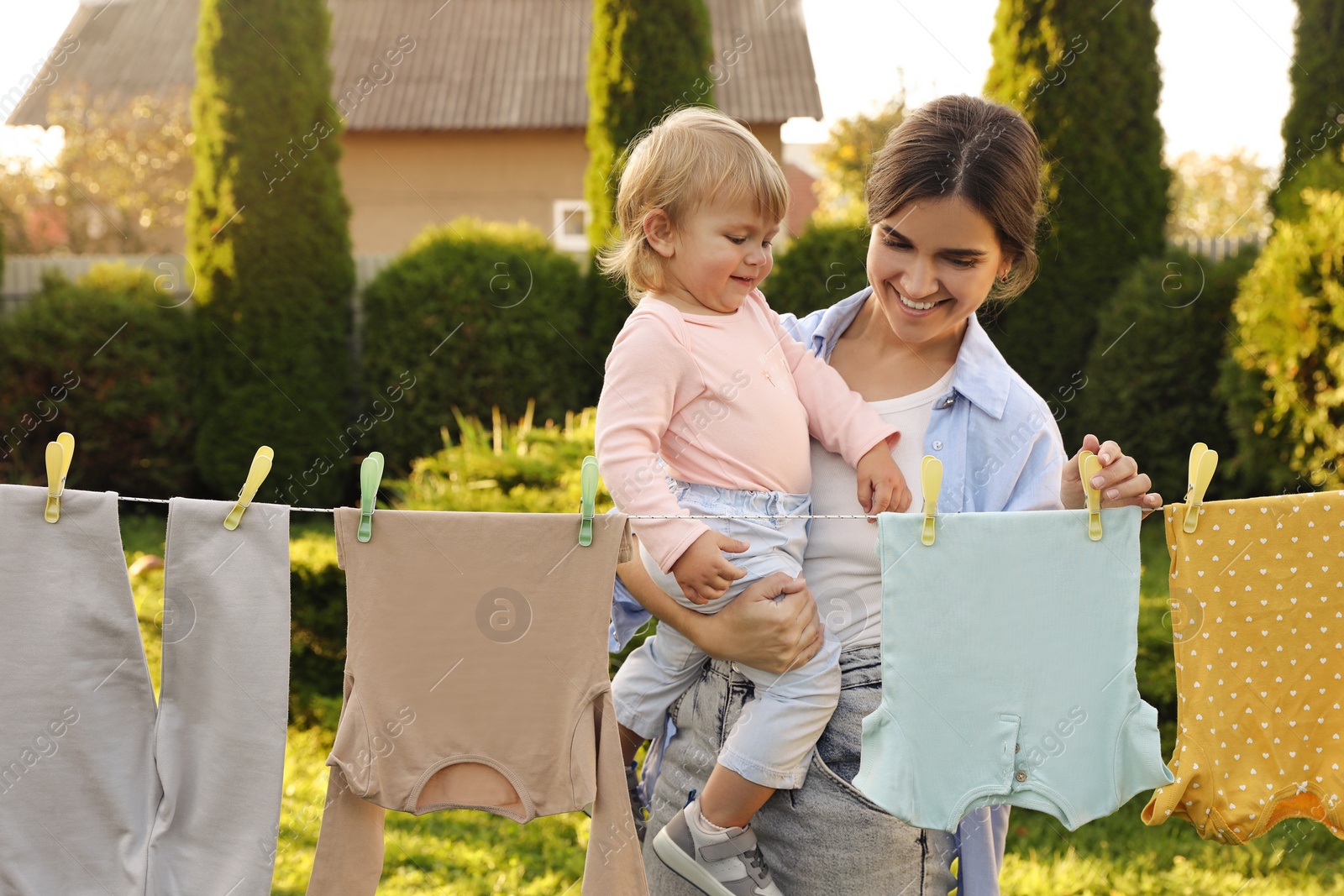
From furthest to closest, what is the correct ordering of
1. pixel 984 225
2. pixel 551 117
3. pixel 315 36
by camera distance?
pixel 551 117
pixel 315 36
pixel 984 225

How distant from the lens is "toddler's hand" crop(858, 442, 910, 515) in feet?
7.07

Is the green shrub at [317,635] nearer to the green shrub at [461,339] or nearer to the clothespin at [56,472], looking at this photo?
the clothespin at [56,472]

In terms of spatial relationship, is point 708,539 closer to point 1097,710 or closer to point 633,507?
point 633,507

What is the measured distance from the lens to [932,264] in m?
2.14

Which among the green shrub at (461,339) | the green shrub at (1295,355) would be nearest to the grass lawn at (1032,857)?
the green shrub at (1295,355)

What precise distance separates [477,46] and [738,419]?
17962 mm

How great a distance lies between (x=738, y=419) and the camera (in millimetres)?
2203

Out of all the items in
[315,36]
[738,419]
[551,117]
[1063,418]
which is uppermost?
[551,117]

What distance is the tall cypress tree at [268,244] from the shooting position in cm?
901

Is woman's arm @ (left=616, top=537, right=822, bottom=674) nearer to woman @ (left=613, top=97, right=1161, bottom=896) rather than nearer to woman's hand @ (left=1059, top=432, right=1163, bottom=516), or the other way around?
woman @ (left=613, top=97, right=1161, bottom=896)

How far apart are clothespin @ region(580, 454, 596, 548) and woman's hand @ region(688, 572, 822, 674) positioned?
1.20ft

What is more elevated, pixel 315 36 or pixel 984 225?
pixel 315 36

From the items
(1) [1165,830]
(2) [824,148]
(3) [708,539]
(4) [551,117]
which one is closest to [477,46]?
(4) [551,117]

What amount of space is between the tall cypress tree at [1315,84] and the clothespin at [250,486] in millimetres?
8047
